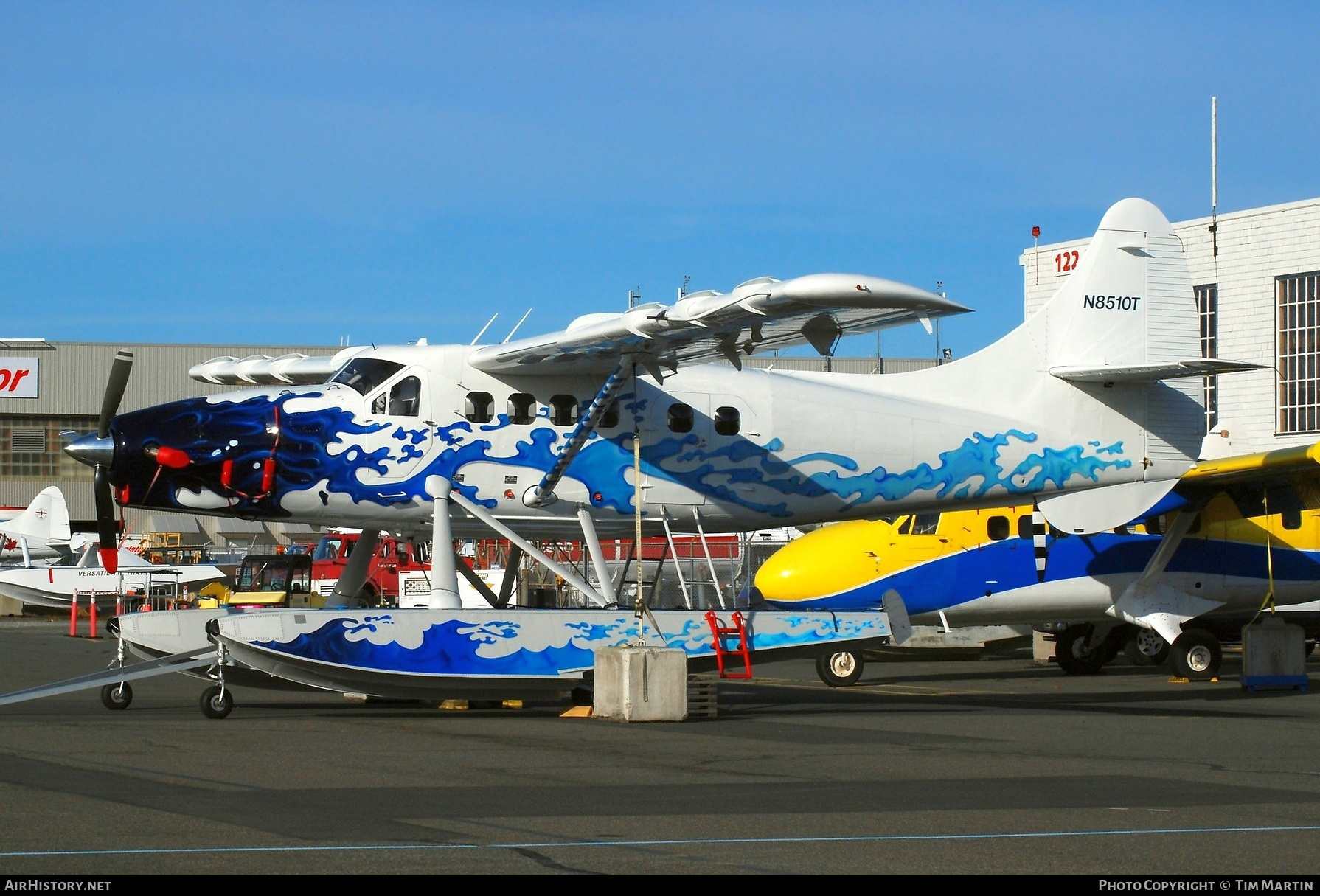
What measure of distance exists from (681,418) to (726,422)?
21.7 inches

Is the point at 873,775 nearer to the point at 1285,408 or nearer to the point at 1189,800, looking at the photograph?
the point at 1189,800

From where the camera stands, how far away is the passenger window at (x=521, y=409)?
16500mm

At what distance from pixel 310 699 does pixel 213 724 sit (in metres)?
4.04

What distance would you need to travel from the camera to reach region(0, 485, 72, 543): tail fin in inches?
1896

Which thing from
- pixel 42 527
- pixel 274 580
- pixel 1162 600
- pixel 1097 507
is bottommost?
pixel 274 580

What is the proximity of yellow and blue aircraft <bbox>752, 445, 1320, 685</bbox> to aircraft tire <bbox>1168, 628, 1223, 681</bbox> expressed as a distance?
0.02 meters

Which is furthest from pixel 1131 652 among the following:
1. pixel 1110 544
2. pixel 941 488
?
pixel 941 488

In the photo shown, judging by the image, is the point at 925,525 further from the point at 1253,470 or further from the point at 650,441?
the point at 650,441

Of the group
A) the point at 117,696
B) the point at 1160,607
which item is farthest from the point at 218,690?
the point at 1160,607

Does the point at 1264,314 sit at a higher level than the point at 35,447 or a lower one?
higher

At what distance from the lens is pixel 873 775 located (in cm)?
1023

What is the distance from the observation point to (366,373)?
53.5 ft

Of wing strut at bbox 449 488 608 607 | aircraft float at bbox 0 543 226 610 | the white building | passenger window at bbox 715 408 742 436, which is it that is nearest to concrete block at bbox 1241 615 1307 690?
passenger window at bbox 715 408 742 436

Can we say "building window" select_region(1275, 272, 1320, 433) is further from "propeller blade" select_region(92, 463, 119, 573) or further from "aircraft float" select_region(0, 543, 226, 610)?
"propeller blade" select_region(92, 463, 119, 573)
